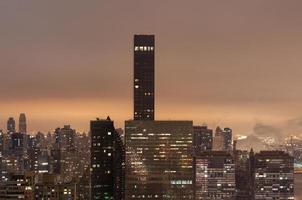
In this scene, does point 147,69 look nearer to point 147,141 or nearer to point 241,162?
point 147,141

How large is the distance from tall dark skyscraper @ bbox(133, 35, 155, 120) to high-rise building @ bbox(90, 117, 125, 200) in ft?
14.5

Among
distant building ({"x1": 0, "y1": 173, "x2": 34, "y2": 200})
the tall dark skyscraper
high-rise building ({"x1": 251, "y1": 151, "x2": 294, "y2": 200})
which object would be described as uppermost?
the tall dark skyscraper

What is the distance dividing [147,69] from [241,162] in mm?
13919

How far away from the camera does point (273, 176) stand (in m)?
56.4

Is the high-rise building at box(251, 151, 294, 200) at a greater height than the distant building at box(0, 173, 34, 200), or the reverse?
the high-rise building at box(251, 151, 294, 200)

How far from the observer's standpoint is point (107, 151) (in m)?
42.3

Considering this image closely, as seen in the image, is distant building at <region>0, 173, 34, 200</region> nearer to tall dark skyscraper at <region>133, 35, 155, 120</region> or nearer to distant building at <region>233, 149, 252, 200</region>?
tall dark skyscraper at <region>133, 35, 155, 120</region>

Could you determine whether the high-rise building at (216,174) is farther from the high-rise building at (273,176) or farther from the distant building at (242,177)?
the high-rise building at (273,176)

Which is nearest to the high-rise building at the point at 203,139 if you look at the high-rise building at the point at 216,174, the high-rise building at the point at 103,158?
the high-rise building at the point at 216,174

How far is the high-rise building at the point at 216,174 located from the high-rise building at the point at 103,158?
459 inches

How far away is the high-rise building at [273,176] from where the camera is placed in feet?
183

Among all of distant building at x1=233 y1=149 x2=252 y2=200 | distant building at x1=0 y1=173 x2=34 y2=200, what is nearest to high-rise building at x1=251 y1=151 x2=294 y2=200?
distant building at x1=233 y1=149 x2=252 y2=200

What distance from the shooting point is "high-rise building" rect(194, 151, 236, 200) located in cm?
5453

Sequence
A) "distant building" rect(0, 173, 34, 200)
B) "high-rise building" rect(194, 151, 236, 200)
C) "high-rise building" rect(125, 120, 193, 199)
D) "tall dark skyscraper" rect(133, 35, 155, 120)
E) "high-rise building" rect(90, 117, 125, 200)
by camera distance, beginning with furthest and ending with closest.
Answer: "high-rise building" rect(194, 151, 236, 200), "tall dark skyscraper" rect(133, 35, 155, 120), "high-rise building" rect(125, 120, 193, 199), "high-rise building" rect(90, 117, 125, 200), "distant building" rect(0, 173, 34, 200)
